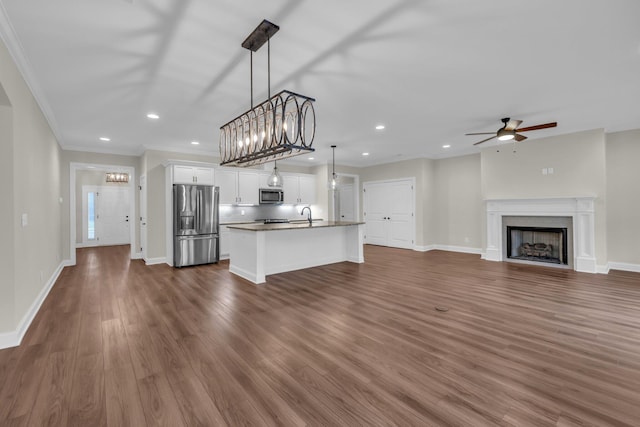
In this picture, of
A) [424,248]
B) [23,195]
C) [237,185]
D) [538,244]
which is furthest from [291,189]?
[538,244]

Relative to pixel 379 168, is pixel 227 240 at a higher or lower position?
lower

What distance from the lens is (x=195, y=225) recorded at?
243 inches

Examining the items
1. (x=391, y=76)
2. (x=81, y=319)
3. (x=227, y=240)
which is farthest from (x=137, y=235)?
(x=391, y=76)

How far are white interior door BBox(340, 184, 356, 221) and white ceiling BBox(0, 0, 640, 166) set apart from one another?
521 cm

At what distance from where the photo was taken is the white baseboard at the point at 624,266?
5.16 meters

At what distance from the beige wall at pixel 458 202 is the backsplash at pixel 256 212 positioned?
12.4 feet

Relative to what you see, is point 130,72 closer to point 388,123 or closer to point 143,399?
point 143,399

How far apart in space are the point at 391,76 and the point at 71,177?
23.3 ft

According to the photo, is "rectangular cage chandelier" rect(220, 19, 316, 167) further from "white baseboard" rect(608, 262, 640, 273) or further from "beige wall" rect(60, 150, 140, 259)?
"white baseboard" rect(608, 262, 640, 273)

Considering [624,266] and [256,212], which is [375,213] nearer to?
[256,212]

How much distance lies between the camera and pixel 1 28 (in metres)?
2.19

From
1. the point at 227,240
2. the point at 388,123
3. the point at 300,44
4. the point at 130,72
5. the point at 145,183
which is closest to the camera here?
the point at 300,44

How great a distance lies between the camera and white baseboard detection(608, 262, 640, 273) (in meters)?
5.16

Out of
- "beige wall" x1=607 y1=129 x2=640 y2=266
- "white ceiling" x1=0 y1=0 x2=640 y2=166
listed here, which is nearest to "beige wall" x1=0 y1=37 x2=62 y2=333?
"white ceiling" x1=0 y1=0 x2=640 y2=166
